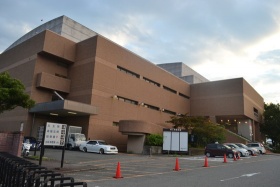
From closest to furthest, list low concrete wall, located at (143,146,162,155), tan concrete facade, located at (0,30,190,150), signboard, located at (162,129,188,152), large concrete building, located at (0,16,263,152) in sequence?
signboard, located at (162,129,188,152)
low concrete wall, located at (143,146,162,155)
large concrete building, located at (0,16,263,152)
tan concrete facade, located at (0,30,190,150)

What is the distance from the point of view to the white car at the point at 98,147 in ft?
97.4

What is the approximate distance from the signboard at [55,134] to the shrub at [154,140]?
59.4 feet

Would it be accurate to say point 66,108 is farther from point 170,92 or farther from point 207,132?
point 170,92

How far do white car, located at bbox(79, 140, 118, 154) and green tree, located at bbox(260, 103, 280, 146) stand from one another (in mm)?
45506

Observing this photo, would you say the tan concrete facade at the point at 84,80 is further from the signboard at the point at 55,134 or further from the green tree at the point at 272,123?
the green tree at the point at 272,123


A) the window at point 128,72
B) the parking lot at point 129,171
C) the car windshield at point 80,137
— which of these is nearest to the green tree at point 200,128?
the window at point 128,72

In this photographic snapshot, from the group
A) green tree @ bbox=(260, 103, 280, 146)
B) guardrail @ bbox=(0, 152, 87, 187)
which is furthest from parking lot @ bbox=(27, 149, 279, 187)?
green tree @ bbox=(260, 103, 280, 146)

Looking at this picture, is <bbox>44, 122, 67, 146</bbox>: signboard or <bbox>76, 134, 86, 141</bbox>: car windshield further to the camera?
<bbox>76, 134, 86, 141</bbox>: car windshield

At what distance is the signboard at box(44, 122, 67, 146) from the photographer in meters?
15.9

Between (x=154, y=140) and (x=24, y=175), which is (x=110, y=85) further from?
(x=24, y=175)

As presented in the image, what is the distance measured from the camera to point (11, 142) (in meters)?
17.9

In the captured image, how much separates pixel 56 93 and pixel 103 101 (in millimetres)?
6563

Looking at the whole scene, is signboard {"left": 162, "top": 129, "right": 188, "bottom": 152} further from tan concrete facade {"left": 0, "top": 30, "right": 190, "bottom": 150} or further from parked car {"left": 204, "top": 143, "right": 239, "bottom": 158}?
tan concrete facade {"left": 0, "top": 30, "right": 190, "bottom": 150}

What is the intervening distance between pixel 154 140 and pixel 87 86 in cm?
1186
